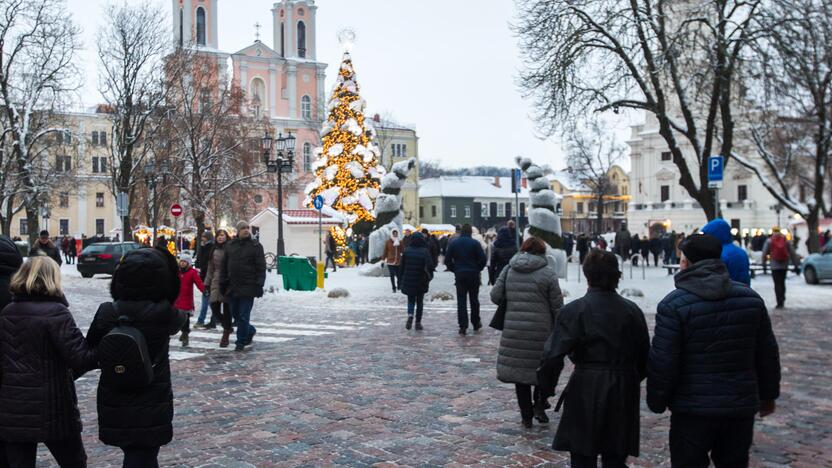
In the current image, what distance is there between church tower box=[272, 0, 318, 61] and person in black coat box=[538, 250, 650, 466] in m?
78.9

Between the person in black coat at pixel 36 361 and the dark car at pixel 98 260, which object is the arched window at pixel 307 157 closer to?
the dark car at pixel 98 260

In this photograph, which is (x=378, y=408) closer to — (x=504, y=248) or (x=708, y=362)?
(x=708, y=362)

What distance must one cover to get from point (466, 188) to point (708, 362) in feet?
340

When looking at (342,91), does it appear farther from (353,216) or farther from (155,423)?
(155,423)

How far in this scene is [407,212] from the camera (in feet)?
297

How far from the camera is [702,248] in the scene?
456 cm

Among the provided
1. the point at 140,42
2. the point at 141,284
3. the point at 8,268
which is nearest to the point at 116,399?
the point at 141,284

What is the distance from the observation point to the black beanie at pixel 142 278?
4543 millimetres

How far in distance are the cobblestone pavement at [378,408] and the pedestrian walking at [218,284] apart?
0.45 meters

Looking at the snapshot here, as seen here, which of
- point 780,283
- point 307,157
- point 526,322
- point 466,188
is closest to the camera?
point 526,322

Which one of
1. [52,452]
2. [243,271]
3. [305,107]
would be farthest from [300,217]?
[305,107]

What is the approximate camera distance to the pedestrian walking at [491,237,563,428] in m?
7.35

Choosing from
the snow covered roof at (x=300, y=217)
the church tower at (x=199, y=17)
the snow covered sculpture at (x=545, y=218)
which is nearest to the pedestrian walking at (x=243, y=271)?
the snow covered sculpture at (x=545, y=218)

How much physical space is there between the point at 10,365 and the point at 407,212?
282 ft
